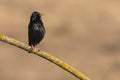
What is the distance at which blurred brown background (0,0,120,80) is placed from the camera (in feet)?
84.0

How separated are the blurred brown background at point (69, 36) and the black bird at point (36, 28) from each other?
14.6 metres

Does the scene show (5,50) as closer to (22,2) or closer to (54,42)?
(54,42)

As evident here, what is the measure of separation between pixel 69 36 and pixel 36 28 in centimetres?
2228

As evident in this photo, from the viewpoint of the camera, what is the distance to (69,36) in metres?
30.4

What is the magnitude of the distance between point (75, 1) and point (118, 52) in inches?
309

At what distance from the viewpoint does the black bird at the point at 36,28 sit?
26.4 ft

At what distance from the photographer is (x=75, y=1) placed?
34750 millimetres

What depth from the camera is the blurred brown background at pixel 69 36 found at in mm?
25594

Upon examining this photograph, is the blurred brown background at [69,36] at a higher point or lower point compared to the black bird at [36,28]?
lower

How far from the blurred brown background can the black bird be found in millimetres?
14551

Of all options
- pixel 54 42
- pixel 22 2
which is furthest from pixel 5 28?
pixel 22 2

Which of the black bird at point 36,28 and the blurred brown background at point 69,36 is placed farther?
the blurred brown background at point 69,36

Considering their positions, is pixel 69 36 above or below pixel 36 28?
below

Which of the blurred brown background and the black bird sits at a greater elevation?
the black bird
